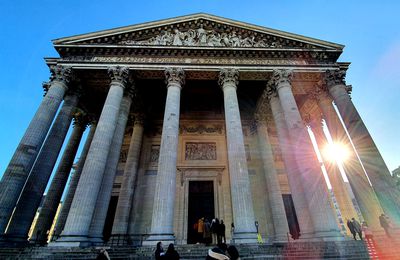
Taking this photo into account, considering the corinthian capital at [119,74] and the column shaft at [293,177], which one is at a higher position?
the corinthian capital at [119,74]

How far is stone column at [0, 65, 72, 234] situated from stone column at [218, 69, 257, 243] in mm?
9228

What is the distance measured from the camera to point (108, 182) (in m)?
11.2

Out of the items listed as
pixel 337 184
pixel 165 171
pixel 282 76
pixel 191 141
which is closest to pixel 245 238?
pixel 165 171

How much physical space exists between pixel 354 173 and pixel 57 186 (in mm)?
17124

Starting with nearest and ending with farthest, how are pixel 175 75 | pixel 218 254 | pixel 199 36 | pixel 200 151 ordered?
pixel 218 254 → pixel 175 75 → pixel 199 36 → pixel 200 151

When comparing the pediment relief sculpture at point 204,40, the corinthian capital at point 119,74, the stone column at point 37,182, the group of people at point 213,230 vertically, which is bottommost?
the group of people at point 213,230

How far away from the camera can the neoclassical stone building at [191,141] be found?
978 cm

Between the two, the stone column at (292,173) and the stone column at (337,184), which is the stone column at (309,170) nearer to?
the stone column at (292,173)

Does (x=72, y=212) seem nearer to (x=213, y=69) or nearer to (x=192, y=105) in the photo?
(x=213, y=69)

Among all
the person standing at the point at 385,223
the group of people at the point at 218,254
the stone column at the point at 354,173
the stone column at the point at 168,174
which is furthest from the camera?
the stone column at the point at 354,173

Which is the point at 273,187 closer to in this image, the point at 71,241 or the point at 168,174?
the point at 168,174

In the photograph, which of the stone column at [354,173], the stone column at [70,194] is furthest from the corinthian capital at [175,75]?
the stone column at [354,173]

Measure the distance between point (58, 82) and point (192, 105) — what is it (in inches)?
368

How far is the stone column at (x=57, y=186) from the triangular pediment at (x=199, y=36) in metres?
5.93
